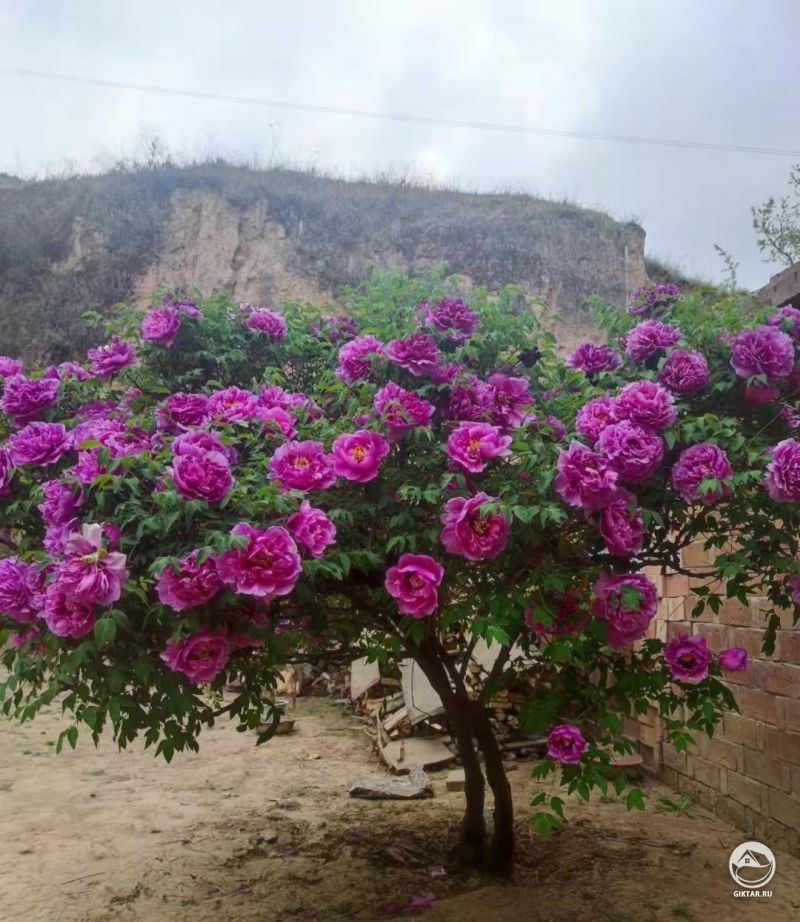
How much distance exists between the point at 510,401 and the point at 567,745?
1.15 meters

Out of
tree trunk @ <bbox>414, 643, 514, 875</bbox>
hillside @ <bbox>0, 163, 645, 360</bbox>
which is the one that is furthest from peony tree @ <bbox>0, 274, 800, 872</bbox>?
hillside @ <bbox>0, 163, 645, 360</bbox>

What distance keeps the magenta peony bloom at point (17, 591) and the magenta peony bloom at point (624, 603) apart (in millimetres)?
1587

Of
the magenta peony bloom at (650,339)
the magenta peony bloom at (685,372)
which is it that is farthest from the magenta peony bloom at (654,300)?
the magenta peony bloom at (685,372)

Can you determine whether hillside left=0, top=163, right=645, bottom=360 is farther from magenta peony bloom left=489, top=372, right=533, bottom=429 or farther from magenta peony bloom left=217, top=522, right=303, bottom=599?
magenta peony bloom left=217, top=522, right=303, bottom=599

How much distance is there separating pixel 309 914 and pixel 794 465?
103 inches

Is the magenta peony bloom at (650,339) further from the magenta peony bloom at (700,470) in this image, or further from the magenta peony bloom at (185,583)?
the magenta peony bloom at (185,583)

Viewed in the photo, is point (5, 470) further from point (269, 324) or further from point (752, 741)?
point (752, 741)

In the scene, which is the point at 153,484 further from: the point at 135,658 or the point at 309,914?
the point at 309,914

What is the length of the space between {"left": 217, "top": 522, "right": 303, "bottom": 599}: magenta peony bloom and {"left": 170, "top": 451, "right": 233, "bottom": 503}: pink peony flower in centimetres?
15

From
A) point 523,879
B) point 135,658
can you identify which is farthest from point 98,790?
point 135,658

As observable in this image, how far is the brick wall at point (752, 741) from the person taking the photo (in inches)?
154

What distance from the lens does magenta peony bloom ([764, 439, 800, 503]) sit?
82.4 inches

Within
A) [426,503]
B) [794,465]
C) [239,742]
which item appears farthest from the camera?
[239,742]

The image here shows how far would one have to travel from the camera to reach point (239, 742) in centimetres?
715
